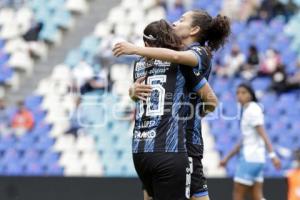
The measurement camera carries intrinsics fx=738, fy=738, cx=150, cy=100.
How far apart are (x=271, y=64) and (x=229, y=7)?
1623 millimetres

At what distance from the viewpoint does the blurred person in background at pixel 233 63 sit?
12.1 m

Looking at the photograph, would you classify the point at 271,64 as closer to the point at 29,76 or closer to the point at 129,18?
the point at 129,18

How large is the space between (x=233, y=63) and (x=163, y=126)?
25.4 feet

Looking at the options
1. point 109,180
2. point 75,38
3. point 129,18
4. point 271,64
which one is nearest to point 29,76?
point 75,38

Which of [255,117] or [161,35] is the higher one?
[161,35]

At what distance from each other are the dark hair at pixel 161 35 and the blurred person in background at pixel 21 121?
7.65m

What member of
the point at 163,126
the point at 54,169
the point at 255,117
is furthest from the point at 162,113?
the point at 54,169

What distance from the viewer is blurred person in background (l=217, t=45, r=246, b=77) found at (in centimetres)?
1212

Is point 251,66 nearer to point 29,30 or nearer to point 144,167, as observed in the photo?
point 29,30

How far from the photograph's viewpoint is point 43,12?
1392cm

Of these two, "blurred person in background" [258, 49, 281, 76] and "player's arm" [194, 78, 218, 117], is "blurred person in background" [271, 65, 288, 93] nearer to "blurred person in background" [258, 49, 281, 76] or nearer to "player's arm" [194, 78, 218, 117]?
"blurred person in background" [258, 49, 281, 76]

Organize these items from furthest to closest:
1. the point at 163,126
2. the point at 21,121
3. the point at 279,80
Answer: the point at 21,121
the point at 279,80
the point at 163,126

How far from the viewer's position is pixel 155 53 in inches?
174

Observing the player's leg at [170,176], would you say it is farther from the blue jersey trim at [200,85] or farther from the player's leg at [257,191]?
the player's leg at [257,191]
